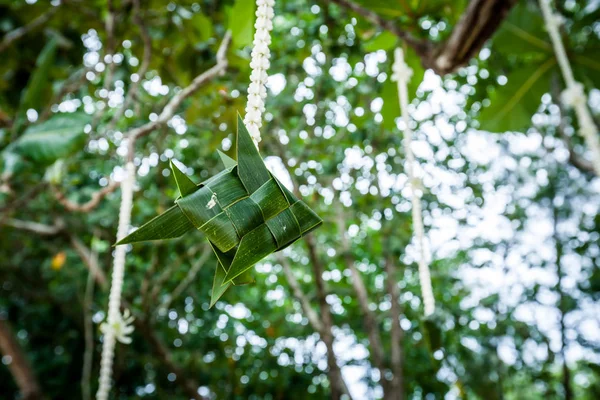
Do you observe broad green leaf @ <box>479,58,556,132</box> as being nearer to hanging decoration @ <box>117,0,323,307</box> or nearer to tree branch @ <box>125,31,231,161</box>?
tree branch @ <box>125,31,231,161</box>

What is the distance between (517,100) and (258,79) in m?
0.85

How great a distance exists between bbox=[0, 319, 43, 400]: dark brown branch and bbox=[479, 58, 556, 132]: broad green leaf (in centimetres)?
185

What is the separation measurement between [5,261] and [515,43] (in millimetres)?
2823

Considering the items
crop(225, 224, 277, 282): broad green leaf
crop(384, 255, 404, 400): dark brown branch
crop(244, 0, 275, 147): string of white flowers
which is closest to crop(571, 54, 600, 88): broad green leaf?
crop(244, 0, 275, 147): string of white flowers

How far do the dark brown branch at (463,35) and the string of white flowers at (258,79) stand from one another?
18.2 inches

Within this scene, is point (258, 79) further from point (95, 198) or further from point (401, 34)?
point (95, 198)

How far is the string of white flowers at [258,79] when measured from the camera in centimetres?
41

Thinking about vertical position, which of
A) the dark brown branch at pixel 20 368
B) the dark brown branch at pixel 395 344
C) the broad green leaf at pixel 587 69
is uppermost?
the broad green leaf at pixel 587 69

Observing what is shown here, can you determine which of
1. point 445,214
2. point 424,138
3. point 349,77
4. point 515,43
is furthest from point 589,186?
point 515,43

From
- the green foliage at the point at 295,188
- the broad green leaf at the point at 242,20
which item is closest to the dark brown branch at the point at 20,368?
the green foliage at the point at 295,188

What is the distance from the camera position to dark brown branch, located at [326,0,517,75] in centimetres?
78

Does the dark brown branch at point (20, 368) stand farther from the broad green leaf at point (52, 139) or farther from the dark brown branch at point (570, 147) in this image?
the dark brown branch at point (570, 147)

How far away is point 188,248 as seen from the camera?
242 centimetres

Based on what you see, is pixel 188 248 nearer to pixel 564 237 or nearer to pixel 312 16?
pixel 312 16
